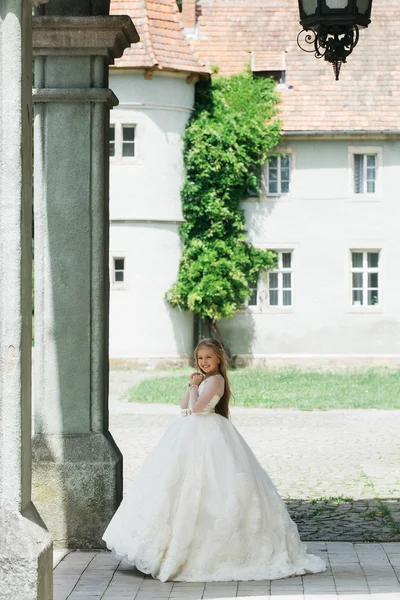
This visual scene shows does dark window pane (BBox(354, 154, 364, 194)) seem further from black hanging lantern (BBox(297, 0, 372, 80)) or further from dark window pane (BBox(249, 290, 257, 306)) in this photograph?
black hanging lantern (BBox(297, 0, 372, 80))

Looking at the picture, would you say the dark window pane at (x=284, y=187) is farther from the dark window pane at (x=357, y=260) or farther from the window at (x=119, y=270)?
the window at (x=119, y=270)

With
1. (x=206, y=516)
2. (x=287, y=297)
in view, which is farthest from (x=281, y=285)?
(x=206, y=516)

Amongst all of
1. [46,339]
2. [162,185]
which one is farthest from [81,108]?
[162,185]

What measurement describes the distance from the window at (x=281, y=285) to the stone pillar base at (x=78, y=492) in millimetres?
23858

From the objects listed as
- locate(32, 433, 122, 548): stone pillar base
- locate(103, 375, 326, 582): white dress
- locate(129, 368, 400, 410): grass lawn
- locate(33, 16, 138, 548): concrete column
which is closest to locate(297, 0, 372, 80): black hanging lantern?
locate(33, 16, 138, 548): concrete column

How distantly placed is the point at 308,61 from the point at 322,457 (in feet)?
67.8

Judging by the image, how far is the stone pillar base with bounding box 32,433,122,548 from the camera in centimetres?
788

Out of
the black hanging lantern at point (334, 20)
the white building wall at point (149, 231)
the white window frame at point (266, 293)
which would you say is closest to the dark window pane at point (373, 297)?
the white window frame at point (266, 293)

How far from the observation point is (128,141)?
1207 inches

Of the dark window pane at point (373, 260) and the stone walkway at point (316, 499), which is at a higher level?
the dark window pane at point (373, 260)

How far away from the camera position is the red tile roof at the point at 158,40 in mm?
29672

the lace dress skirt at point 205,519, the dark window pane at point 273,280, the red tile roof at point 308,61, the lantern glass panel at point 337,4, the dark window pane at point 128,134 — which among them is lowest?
the lace dress skirt at point 205,519

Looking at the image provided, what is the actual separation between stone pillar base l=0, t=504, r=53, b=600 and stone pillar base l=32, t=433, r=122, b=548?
278cm

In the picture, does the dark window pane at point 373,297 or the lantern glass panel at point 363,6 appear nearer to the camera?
the lantern glass panel at point 363,6
